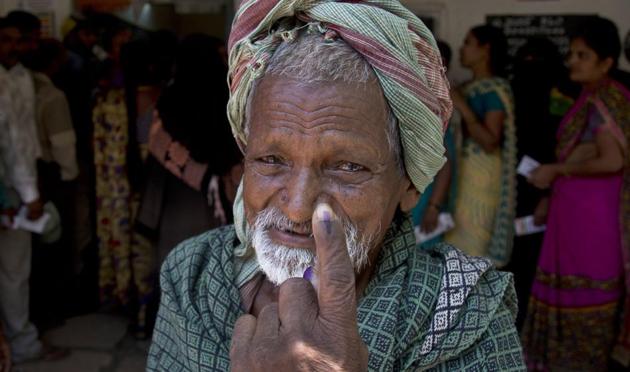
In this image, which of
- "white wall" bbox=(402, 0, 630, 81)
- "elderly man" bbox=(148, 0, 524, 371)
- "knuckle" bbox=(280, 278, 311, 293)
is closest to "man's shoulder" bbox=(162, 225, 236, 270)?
"elderly man" bbox=(148, 0, 524, 371)

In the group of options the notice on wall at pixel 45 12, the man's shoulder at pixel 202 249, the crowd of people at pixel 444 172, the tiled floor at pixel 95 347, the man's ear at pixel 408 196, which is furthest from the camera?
the notice on wall at pixel 45 12

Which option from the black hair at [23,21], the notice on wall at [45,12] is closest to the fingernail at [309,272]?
the black hair at [23,21]

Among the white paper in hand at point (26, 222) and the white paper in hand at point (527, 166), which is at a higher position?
the white paper in hand at point (527, 166)

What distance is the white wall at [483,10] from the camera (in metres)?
5.30

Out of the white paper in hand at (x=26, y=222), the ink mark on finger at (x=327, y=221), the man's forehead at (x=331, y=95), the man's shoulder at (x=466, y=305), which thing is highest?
the man's forehead at (x=331, y=95)

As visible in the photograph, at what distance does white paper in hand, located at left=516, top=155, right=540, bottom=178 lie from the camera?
4496mm

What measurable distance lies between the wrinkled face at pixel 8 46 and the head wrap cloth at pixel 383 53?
339 cm

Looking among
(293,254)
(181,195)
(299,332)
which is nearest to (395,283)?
(293,254)

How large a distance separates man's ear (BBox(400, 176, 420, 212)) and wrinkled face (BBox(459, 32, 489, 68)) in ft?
11.1

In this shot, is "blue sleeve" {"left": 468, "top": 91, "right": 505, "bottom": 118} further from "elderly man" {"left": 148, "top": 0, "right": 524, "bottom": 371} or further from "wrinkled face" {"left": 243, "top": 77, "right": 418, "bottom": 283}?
"wrinkled face" {"left": 243, "top": 77, "right": 418, "bottom": 283}

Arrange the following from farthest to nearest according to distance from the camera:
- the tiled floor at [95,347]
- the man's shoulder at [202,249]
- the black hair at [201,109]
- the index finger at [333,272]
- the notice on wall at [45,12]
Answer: the notice on wall at [45,12]
the tiled floor at [95,347]
the black hair at [201,109]
the man's shoulder at [202,249]
the index finger at [333,272]

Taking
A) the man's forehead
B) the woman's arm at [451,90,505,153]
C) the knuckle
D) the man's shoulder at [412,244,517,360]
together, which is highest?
the man's forehead

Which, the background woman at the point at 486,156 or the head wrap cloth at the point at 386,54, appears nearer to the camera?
the head wrap cloth at the point at 386,54

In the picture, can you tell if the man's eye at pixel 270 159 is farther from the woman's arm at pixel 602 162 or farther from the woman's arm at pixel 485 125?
the woman's arm at pixel 485 125
